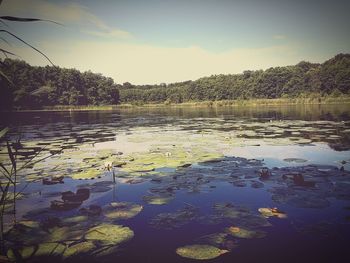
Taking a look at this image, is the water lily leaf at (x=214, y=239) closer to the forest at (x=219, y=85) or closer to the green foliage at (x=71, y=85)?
the forest at (x=219, y=85)

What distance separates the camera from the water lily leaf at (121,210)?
15.6ft

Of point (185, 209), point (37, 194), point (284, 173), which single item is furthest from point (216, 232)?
point (37, 194)

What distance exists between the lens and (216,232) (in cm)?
410

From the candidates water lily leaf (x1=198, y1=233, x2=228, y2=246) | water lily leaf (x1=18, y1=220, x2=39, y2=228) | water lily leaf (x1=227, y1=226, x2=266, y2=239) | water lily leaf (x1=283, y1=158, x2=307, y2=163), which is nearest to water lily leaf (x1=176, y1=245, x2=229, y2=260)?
water lily leaf (x1=198, y1=233, x2=228, y2=246)

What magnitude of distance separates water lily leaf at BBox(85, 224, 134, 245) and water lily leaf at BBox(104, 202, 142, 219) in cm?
44

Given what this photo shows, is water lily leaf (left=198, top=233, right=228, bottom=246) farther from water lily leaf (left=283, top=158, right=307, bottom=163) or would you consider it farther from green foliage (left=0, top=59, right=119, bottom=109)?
green foliage (left=0, top=59, right=119, bottom=109)

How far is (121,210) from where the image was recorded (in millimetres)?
5031

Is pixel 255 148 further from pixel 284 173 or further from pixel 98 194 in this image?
pixel 98 194

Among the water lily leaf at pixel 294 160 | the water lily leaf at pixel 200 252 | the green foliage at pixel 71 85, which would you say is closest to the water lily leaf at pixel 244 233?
the water lily leaf at pixel 200 252

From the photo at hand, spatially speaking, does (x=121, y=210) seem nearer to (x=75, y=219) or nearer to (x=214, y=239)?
(x=75, y=219)

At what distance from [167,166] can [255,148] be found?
437cm

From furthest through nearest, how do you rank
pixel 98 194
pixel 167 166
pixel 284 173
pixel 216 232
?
1. pixel 167 166
2. pixel 284 173
3. pixel 98 194
4. pixel 216 232

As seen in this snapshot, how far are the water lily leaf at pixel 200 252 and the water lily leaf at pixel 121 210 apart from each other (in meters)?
1.47

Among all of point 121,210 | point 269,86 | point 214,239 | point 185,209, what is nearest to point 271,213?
point 214,239
